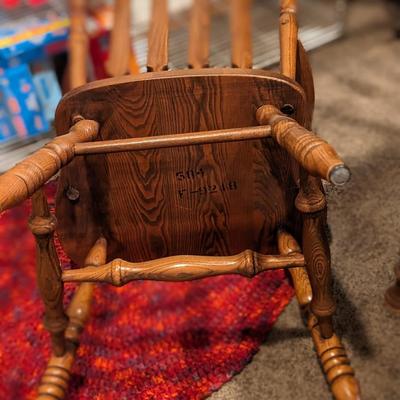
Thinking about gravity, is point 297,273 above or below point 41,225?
below

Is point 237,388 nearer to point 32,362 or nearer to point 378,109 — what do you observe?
Answer: point 32,362

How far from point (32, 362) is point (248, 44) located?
26.7 inches

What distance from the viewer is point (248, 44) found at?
0.97m

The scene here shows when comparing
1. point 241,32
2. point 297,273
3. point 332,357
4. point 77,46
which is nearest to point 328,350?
point 332,357

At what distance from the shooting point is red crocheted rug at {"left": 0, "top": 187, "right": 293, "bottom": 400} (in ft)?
2.74

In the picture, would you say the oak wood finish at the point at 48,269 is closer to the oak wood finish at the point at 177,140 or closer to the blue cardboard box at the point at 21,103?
the oak wood finish at the point at 177,140

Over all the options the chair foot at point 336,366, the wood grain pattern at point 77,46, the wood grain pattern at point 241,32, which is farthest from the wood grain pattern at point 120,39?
the chair foot at point 336,366

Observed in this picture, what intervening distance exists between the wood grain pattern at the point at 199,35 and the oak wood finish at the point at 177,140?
40cm

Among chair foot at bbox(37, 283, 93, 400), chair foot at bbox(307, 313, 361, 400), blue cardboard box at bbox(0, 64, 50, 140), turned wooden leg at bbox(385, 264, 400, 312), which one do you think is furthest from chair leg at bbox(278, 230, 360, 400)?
blue cardboard box at bbox(0, 64, 50, 140)

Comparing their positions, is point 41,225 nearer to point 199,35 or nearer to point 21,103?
point 199,35

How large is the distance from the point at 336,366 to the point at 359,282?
0.56ft

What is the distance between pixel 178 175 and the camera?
707 mm

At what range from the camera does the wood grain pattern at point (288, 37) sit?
0.79 m

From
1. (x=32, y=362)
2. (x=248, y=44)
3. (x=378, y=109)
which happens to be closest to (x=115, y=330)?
(x=32, y=362)
